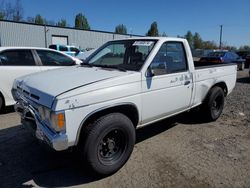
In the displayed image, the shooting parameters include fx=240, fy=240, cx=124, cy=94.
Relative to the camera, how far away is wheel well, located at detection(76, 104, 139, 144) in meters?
3.02

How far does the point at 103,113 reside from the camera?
318cm

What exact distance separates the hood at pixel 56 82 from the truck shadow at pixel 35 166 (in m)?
0.84

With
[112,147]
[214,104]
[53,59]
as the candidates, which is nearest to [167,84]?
[112,147]

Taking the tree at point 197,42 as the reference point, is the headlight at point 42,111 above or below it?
below

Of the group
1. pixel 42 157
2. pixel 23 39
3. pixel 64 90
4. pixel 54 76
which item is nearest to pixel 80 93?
pixel 64 90

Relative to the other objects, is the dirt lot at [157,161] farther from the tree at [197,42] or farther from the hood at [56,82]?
the tree at [197,42]

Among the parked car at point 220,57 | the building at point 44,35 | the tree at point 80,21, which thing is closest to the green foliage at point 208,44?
the tree at point 80,21

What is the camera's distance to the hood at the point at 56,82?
9.46 feet

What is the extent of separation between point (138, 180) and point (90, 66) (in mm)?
2070

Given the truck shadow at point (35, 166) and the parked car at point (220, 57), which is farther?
the parked car at point (220, 57)

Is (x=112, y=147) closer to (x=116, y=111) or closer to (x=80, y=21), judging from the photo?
(x=116, y=111)

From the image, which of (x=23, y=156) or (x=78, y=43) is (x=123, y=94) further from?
(x=78, y=43)

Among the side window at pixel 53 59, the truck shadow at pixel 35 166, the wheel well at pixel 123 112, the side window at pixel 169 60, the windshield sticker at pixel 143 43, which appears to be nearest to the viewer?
the wheel well at pixel 123 112

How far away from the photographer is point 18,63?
6.23 metres
